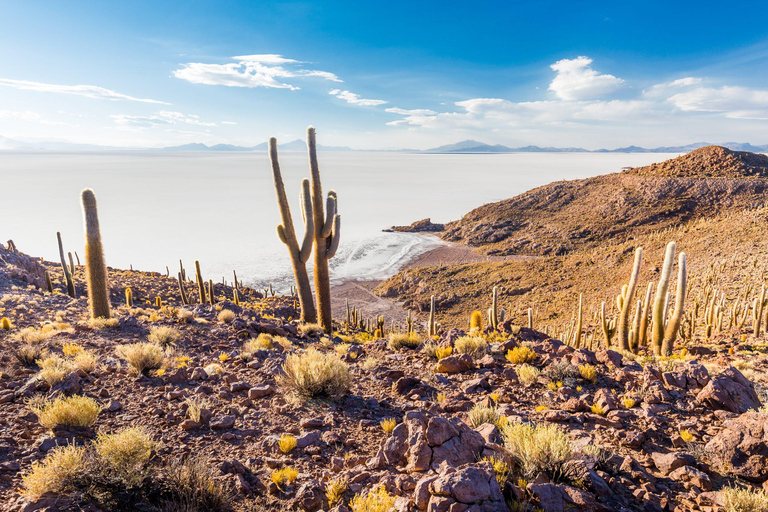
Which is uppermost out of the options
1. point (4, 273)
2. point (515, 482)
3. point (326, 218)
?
point (326, 218)

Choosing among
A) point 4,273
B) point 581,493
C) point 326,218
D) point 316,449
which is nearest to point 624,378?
point 581,493

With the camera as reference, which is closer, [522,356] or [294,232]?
[522,356]

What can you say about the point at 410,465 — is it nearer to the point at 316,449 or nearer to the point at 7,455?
the point at 316,449

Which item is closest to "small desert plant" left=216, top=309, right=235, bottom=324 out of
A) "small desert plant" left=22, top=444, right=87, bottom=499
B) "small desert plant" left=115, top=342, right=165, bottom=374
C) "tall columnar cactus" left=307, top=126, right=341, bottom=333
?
"tall columnar cactus" left=307, top=126, right=341, bottom=333

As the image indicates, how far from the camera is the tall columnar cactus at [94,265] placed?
40.9ft

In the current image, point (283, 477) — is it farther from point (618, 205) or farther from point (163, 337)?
point (618, 205)

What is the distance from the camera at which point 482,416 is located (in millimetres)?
5180

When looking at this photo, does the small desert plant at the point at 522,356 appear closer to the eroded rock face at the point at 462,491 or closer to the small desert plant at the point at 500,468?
the small desert plant at the point at 500,468

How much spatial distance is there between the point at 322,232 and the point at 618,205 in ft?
158

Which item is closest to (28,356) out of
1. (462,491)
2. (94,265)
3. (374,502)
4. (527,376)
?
(94,265)

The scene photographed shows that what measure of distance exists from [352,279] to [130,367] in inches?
1466

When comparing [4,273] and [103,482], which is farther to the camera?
[4,273]

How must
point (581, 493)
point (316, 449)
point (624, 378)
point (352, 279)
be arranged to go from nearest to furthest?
1. point (581, 493)
2. point (316, 449)
3. point (624, 378)
4. point (352, 279)

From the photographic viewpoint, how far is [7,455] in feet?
13.7
